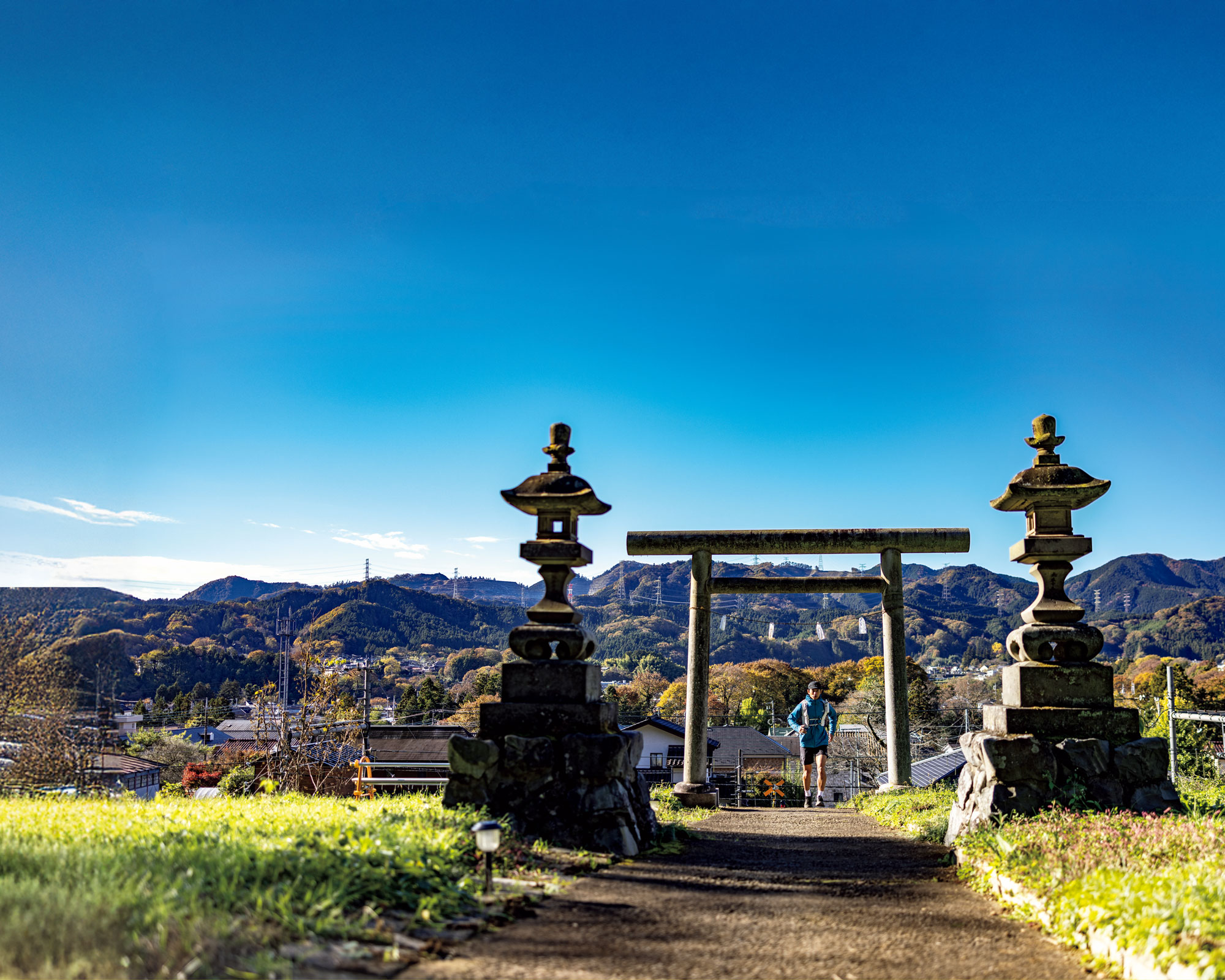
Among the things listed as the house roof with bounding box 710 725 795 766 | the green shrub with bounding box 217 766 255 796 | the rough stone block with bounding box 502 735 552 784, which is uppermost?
the rough stone block with bounding box 502 735 552 784

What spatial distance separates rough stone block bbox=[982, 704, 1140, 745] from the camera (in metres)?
6.67

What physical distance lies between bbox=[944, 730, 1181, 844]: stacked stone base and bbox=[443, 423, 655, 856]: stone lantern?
9.87 ft

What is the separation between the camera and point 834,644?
89.0 meters

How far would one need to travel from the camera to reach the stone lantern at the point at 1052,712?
21.0 ft

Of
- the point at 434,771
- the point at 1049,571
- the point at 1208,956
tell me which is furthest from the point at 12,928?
the point at 434,771

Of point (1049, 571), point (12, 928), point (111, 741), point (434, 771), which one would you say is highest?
point (1049, 571)

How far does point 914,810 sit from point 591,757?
474cm

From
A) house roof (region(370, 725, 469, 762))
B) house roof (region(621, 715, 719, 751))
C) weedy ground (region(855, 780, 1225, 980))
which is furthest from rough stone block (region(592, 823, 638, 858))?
house roof (region(621, 715, 719, 751))

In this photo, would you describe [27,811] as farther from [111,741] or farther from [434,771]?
[434,771]

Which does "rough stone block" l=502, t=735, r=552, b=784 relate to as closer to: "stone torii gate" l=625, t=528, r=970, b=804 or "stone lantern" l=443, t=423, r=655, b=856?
"stone lantern" l=443, t=423, r=655, b=856

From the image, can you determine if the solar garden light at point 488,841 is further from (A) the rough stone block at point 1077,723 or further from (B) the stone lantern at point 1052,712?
(A) the rough stone block at point 1077,723

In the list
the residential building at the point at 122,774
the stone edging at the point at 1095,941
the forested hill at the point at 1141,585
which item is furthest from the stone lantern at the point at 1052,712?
the forested hill at the point at 1141,585

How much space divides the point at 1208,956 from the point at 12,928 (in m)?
4.58

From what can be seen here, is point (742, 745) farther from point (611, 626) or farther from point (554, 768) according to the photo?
point (611, 626)
